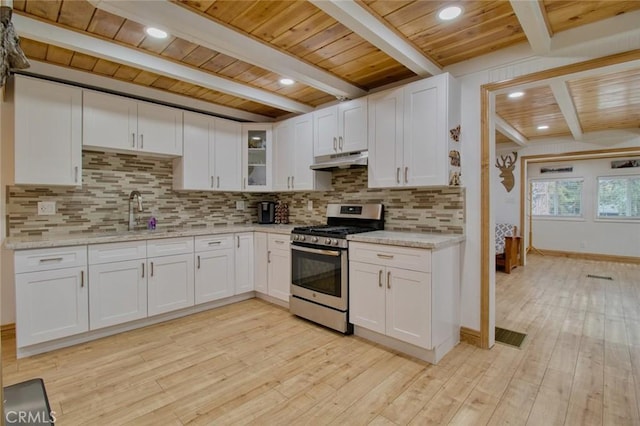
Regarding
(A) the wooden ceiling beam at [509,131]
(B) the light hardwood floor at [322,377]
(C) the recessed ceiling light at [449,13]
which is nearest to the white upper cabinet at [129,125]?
(B) the light hardwood floor at [322,377]

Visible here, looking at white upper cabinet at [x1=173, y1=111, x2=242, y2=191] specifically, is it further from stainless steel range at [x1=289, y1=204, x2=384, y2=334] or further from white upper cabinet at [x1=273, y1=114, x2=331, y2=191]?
stainless steel range at [x1=289, y1=204, x2=384, y2=334]

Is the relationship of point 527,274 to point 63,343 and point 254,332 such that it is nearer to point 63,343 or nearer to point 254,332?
point 254,332

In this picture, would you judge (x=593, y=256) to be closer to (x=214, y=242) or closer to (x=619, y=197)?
(x=619, y=197)

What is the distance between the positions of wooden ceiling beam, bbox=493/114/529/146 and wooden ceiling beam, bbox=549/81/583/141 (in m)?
0.76

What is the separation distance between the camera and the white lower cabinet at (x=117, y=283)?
114 inches

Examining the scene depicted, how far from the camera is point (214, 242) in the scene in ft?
12.1

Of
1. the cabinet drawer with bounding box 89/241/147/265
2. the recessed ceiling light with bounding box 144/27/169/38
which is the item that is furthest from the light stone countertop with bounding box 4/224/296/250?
the recessed ceiling light with bounding box 144/27/169/38

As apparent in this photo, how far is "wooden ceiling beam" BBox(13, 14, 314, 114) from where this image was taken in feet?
7.43

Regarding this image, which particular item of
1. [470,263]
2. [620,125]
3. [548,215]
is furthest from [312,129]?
[548,215]

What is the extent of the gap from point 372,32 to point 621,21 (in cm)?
165

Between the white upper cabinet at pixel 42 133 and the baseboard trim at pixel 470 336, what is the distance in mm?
3679

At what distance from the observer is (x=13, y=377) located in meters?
2.38

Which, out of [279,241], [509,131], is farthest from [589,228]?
[279,241]

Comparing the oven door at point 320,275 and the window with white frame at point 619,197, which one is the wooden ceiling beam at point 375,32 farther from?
the window with white frame at point 619,197
